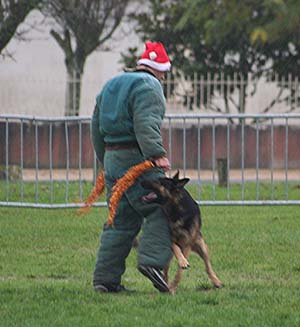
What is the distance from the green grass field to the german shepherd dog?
12.6 inches

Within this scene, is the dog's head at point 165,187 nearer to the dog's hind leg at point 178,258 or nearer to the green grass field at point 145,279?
the dog's hind leg at point 178,258

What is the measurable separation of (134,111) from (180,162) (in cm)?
1277

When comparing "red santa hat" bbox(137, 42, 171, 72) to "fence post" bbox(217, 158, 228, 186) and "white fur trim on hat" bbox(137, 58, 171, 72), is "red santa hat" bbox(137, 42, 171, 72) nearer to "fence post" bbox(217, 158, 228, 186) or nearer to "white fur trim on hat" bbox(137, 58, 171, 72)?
"white fur trim on hat" bbox(137, 58, 171, 72)

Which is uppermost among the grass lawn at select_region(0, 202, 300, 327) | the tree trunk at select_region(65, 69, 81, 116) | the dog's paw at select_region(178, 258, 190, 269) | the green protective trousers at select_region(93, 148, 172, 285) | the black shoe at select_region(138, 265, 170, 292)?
the tree trunk at select_region(65, 69, 81, 116)

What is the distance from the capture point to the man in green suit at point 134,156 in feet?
25.4

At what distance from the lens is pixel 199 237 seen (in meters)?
8.20

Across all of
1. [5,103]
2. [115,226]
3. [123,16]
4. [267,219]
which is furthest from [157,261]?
[123,16]

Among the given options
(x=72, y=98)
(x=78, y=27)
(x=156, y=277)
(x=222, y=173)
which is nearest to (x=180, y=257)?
(x=156, y=277)

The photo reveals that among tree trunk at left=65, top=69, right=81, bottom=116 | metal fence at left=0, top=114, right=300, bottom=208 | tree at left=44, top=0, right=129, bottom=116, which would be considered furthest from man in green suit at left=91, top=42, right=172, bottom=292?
tree trunk at left=65, top=69, right=81, bottom=116

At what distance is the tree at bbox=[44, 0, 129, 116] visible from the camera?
24000mm

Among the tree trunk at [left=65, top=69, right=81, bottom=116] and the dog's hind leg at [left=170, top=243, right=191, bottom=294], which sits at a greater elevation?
the tree trunk at [left=65, top=69, right=81, bottom=116]

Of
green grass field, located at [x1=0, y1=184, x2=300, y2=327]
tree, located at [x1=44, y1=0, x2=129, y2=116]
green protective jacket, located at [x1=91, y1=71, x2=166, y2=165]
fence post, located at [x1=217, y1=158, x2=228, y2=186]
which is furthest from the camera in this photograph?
tree, located at [x1=44, y1=0, x2=129, y2=116]

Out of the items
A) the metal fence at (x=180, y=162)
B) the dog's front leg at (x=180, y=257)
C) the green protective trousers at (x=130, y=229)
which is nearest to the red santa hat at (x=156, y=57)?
the green protective trousers at (x=130, y=229)

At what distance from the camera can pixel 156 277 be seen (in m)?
7.88
